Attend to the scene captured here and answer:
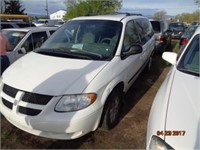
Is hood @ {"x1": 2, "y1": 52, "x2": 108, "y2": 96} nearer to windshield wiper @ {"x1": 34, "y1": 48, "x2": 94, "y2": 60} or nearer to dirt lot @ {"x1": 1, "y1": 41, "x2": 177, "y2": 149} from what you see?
windshield wiper @ {"x1": 34, "y1": 48, "x2": 94, "y2": 60}

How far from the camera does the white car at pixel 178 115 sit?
1986mm

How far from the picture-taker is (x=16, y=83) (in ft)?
11.2

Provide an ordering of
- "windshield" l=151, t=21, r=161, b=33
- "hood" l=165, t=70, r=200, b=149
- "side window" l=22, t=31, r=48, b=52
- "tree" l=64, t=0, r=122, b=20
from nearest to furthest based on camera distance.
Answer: "hood" l=165, t=70, r=200, b=149
"side window" l=22, t=31, r=48, b=52
"windshield" l=151, t=21, r=161, b=33
"tree" l=64, t=0, r=122, b=20

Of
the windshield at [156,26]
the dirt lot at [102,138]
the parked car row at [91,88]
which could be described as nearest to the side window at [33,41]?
the parked car row at [91,88]

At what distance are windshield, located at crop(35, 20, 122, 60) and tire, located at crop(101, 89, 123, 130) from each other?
62 cm

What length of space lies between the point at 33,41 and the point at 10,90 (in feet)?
12.2

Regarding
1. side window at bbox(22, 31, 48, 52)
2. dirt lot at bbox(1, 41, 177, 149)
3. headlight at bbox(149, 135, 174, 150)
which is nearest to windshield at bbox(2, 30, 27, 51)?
side window at bbox(22, 31, 48, 52)

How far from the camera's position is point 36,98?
10.5 feet

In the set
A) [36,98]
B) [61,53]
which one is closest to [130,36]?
[61,53]

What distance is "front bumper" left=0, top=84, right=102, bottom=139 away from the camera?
3.07 metres

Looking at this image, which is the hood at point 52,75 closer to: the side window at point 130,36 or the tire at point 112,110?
the tire at point 112,110

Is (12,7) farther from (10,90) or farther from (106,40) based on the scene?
(10,90)

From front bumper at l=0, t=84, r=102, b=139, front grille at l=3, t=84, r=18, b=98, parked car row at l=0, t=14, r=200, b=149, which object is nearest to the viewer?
parked car row at l=0, t=14, r=200, b=149

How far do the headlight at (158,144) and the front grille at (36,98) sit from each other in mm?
1495
